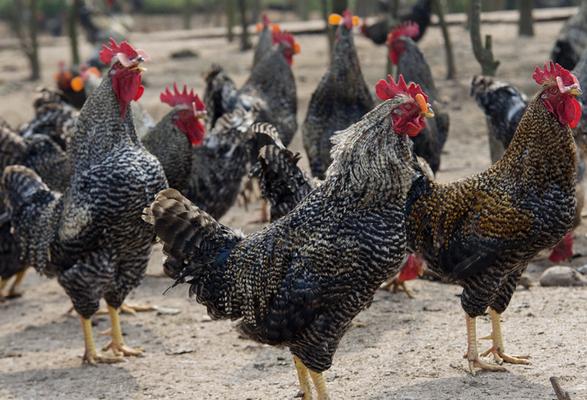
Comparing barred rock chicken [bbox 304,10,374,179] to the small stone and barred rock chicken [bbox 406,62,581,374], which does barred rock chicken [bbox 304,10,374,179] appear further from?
barred rock chicken [bbox 406,62,581,374]

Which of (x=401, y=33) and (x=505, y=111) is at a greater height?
(x=401, y=33)

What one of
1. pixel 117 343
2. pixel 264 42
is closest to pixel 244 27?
pixel 264 42

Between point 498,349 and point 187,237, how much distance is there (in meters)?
2.32

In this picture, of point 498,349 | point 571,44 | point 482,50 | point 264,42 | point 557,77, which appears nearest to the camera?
point 557,77

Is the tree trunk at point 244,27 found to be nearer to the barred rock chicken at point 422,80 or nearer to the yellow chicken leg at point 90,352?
the barred rock chicken at point 422,80

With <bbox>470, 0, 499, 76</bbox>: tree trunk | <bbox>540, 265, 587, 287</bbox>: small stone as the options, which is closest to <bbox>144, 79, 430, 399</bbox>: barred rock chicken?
<bbox>540, 265, 587, 287</bbox>: small stone

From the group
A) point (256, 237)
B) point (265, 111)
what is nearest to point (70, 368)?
point (256, 237)

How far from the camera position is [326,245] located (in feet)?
17.6

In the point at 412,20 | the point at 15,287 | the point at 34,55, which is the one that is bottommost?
the point at 15,287

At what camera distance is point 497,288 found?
242 inches

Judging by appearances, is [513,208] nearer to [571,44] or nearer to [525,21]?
[571,44]

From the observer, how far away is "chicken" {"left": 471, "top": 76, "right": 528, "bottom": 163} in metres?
8.69

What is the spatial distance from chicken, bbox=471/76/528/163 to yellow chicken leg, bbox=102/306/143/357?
3.87m

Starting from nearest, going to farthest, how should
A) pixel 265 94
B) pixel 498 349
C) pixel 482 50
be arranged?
pixel 498 349
pixel 482 50
pixel 265 94
